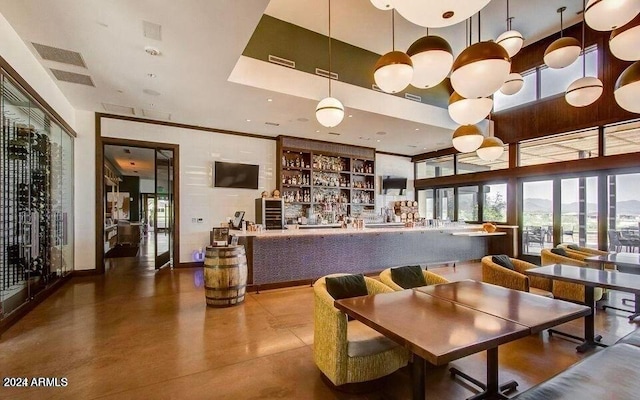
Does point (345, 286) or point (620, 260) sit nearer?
point (345, 286)

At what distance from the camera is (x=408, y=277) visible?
11.0 ft

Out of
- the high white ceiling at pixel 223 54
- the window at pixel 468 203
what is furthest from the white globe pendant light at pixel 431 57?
the window at pixel 468 203

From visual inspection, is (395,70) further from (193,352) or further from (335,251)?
(335,251)

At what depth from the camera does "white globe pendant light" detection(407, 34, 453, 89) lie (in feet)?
8.87

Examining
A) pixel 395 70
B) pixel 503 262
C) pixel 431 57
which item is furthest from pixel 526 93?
pixel 395 70

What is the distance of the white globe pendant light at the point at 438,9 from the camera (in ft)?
5.66

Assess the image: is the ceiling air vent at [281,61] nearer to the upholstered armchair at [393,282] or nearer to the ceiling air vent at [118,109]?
the ceiling air vent at [118,109]

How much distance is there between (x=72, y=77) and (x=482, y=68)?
599cm

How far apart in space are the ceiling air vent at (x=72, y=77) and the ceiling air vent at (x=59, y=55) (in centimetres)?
41

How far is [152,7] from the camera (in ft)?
10.4

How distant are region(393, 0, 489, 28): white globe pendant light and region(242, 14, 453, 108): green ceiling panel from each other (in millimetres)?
→ 4129

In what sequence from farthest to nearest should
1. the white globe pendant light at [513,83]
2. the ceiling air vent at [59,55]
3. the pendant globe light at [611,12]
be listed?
the white globe pendant light at [513,83], the ceiling air vent at [59,55], the pendant globe light at [611,12]

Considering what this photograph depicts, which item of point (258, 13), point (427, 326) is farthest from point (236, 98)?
point (427, 326)

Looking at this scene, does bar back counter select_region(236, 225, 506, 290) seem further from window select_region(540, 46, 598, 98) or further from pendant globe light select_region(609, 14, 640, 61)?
pendant globe light select_region(609, 14, 640, 61)
